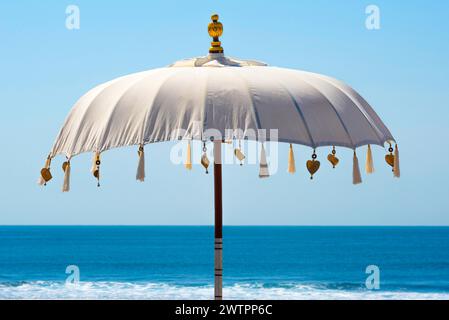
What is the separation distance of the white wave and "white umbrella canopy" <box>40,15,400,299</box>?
23060mm

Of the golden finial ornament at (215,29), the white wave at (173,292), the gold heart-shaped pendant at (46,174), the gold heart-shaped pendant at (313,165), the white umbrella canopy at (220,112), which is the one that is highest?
the golden finial ornament at (215,29)

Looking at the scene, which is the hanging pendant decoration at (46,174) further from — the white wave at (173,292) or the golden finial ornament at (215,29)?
the white wave at (173,292)

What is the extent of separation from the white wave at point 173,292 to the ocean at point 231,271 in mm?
37

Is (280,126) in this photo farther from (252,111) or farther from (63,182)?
(63,182)

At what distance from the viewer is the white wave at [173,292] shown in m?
29.8

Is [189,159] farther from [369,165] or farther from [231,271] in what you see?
[231,271]

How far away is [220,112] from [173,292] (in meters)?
27.4

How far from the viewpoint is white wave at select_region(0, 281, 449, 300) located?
29.8 meters

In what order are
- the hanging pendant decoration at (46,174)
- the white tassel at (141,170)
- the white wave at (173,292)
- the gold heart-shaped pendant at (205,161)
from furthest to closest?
the white wave at (173,292), the gold heart-shaped pendant at (205,161), the hanging pendant decoration at (46,174), the white tassel at (141,170)

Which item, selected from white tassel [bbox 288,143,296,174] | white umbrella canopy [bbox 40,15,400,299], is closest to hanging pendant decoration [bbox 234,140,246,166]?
white umbrella canopy [bbox 40,15,400,299]

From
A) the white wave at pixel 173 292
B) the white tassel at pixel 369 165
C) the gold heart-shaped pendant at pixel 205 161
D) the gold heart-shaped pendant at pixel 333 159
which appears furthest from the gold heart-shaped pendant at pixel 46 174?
the white wave at pixel 173 292
